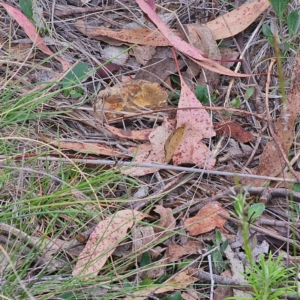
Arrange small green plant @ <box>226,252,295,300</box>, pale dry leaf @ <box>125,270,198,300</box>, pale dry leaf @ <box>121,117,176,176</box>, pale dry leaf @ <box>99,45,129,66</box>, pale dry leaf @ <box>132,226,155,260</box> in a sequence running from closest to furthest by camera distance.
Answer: small green plant @ <box>226,252,295,300</box> → pale dry leaf @ <box>125,270,198,300</box> → pale dry leaf @ <box>132,226,155,260</box> → pale dry leaf @ <box>121,117,176,176</box> → pale dry leaf @ <box>99,45,129,66</box>

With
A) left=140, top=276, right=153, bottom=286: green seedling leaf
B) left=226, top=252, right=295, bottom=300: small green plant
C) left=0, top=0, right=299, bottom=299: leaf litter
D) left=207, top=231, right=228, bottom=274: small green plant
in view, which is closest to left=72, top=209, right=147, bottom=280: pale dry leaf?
left=0, top=0, right=299, bottom=299: leaf litter

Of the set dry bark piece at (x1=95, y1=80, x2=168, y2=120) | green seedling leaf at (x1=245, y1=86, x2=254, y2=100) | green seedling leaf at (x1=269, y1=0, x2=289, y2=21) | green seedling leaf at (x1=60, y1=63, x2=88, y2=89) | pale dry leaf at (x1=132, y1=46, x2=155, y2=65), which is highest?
green seedling leaf at (x1=269, y1=0, x2=289, y2=21)

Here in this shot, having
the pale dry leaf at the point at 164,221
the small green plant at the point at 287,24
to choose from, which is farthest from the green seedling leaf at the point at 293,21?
the pale dry leaf at the point at 164,221

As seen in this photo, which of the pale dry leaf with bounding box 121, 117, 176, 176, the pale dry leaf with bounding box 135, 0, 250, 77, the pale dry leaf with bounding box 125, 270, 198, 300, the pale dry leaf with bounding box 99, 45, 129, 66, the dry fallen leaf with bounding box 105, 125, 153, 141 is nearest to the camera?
the pale dry leaf with bounding box 125, 270, 198, 300

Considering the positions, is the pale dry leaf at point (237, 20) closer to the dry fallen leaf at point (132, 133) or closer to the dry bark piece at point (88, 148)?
the dry fallen leaf at point (132, 133)

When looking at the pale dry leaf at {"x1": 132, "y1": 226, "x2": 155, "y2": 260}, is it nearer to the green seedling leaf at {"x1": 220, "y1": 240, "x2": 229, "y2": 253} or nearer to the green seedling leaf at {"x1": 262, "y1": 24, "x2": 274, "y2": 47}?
the green seedling leaf at {"x1": 220, "y1": 240, "x2": 229, "y2": 253}

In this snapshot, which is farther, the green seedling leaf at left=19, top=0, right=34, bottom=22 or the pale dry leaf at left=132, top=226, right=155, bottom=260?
the green seedling leaf at left=19, top=0, right=34, bottom=22
